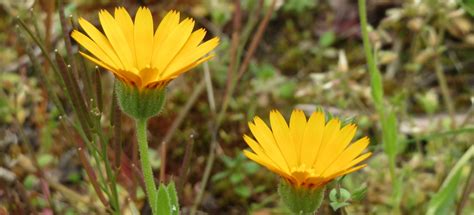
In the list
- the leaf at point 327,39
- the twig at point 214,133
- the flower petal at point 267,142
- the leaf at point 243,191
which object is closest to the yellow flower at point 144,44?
the flower petal at point 267,142

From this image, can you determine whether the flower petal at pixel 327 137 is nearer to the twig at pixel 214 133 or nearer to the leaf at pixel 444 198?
the leaf at pixel 444 198

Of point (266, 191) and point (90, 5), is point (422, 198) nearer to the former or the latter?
point (266, 191)

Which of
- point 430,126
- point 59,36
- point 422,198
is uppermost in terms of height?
point 59,36

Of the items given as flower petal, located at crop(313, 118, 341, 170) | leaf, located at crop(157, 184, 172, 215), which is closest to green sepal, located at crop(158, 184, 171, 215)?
leaf, located at crop(157, 184, 172, 215)

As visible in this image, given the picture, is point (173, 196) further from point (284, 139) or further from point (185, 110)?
point (185, 110)

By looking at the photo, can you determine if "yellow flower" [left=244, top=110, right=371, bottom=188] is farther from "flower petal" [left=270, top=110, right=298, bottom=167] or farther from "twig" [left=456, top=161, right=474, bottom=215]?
"twig" [left=456, top=161, right=474, bottom=215]

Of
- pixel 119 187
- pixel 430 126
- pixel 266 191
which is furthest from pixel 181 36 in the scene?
pixel 430 126

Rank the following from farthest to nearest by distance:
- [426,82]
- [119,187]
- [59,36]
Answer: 1. [426,82]
2. [59,36]
3. [119,187]

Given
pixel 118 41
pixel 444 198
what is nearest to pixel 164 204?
pixel 118 41
